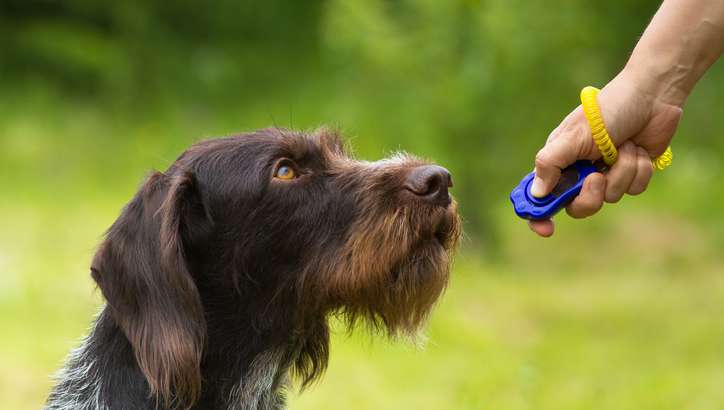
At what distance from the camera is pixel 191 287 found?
3.63 m

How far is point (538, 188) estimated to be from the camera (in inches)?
147

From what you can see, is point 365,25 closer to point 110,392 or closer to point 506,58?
point 506,58

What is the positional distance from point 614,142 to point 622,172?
0.34 feet

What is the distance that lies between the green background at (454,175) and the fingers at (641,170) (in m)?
1.18

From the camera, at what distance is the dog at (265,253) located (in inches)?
146

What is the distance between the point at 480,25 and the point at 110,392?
5968 millimetres

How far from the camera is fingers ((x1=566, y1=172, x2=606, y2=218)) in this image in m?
3.69

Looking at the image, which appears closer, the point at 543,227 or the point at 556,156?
the point at 556,156

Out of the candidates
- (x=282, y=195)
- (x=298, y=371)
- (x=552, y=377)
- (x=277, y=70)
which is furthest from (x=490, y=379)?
(x=277, y=70)

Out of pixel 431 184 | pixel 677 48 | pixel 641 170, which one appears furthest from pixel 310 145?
pixel 677 48

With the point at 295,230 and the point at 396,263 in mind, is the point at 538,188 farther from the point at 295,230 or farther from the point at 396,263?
the point at 295,230

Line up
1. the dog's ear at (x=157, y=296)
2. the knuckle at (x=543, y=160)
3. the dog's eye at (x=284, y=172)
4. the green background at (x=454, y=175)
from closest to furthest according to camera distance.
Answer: the dog's ear at (x=157, y=296)
the knuckle at (x=543, y=160)
the dog's eye at (x=284, y=172)
the green background at (x=454, y=175)

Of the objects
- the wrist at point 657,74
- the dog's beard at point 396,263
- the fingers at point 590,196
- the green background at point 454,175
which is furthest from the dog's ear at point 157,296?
the wrist at point 657,74

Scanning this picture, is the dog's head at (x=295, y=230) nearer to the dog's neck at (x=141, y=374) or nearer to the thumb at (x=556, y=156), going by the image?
the dog's neck at (x=141, y=374)
